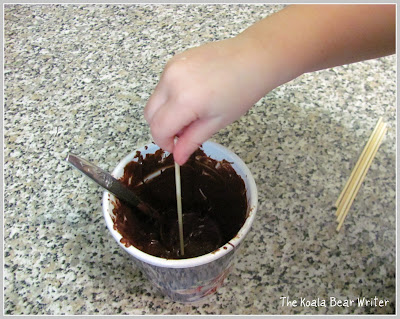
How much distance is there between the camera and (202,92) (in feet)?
1.13

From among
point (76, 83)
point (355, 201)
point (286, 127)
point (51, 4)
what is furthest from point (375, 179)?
point (51, 4)

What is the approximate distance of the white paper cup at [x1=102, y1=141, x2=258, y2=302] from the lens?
39cm

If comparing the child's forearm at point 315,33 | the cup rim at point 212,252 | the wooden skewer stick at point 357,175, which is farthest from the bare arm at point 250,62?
the wooden skewer stick at point 357,175

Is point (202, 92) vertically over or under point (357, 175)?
over

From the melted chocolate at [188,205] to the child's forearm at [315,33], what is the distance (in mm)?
161

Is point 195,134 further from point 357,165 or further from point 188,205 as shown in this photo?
point 357,165

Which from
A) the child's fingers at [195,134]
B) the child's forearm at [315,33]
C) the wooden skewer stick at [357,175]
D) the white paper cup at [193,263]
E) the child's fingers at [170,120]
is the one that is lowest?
the wooden skewer stick at [357,175]

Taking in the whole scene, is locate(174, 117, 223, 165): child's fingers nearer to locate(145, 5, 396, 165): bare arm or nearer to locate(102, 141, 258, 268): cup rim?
locate(145, 5, 396, 165): bare arm

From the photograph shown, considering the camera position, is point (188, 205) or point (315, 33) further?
point (188, 205)

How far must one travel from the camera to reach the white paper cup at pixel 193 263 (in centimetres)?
39

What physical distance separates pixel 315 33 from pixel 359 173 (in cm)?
30

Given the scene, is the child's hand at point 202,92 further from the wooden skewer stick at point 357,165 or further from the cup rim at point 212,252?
the wooden skewer stick at point 357,165

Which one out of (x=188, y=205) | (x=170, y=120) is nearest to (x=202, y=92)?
(x=170, y=120)

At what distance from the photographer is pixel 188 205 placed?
0.57m
